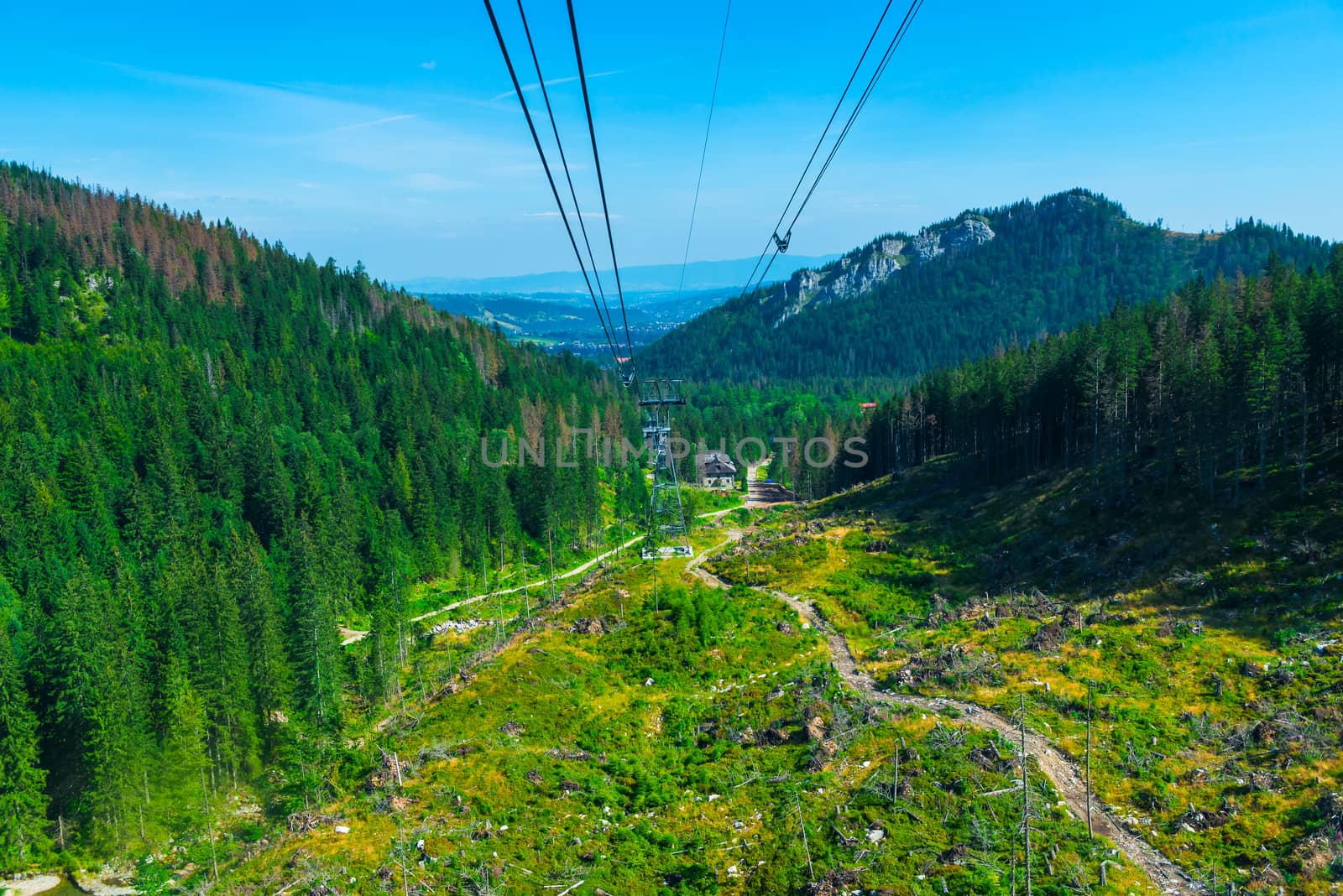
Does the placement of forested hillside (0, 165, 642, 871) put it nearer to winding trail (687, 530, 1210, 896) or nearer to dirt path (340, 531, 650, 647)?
dirt path (340, 531, 650, 647)

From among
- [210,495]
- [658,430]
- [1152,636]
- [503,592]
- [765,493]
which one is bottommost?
[503,592]

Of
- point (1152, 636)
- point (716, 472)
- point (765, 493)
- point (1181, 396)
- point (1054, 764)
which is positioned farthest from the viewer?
point (716, 472)

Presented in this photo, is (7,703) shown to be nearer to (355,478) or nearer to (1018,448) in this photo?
(355,478)

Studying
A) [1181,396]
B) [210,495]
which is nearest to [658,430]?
[1181,396]

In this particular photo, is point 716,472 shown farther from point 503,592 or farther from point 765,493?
point 503,592

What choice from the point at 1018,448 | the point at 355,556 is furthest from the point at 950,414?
the point at 355,556

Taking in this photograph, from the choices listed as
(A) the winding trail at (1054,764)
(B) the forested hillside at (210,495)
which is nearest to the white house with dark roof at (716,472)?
(B) the forested hillside at (210,495)
